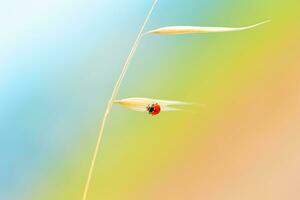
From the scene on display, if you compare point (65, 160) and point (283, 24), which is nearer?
point (65, 160)

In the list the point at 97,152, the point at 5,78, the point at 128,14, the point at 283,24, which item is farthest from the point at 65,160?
the point at 283,24

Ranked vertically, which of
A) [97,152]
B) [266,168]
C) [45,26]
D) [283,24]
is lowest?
[266,168]

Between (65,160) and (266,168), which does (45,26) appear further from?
(266,168)
